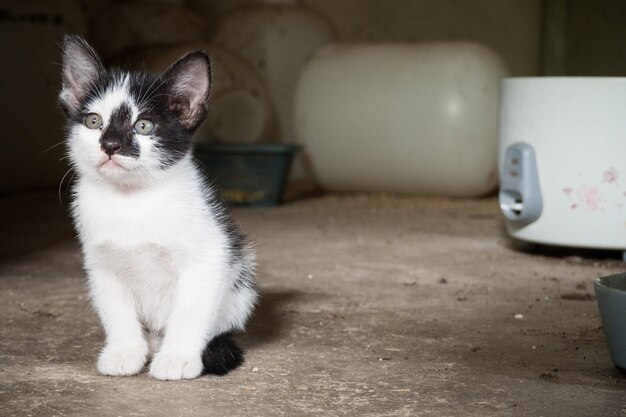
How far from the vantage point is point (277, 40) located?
5.80 metres

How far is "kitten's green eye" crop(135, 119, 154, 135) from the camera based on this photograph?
5.58 feet

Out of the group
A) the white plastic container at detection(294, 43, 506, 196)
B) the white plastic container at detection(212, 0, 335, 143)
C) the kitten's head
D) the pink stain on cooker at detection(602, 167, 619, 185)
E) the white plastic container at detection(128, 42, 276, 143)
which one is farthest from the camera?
the white plastic container at detection(212, 0, 335, 143)

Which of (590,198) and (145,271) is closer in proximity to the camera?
(145,271)

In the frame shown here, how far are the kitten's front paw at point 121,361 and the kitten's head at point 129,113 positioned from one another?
0.34 metres

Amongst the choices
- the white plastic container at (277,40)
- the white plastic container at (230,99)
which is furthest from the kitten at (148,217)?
the white plastic container at (277,40)

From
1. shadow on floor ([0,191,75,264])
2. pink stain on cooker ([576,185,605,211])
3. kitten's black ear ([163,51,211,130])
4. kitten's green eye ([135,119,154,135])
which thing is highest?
kitten's black ear ([163,51,211,130])

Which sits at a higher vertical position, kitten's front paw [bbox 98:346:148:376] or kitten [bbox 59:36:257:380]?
kitten [bbox 59:36:257:380]

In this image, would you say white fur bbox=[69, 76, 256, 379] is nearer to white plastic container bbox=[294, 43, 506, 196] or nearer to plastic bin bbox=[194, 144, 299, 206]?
plastic bin bbox=[194, 144, 299, 206]

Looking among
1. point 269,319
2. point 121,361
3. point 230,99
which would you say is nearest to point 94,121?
point 121,361

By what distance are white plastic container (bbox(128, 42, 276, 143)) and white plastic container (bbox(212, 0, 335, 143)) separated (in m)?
0.24

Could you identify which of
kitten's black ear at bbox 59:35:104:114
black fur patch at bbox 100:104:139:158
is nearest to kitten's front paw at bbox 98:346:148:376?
black fur patch at bbox 100:104:139:158

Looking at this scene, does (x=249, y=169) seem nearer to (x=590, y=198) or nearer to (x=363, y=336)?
(x=590, y=198)

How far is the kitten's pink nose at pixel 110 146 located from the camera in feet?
5.38

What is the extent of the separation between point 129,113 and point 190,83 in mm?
145
